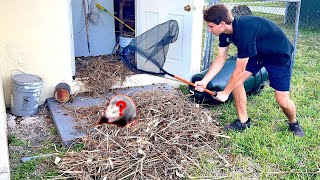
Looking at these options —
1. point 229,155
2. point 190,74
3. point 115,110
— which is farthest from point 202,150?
point 190,74

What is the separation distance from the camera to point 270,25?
11.1 feet

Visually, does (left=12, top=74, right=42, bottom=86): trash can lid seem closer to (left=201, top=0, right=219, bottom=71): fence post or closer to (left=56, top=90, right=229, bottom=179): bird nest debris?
(left=56, top=90, right=229, bottom=179): bird nest debris

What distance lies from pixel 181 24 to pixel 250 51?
1639mm

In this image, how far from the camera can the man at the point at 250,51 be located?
319cm

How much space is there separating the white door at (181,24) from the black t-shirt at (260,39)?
110 centimetres

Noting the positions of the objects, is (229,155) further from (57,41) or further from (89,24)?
(89,24)

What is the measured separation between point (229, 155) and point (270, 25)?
4.27 ft

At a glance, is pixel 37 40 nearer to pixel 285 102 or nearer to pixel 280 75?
pixel 280 75

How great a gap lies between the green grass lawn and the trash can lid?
6.84 feet

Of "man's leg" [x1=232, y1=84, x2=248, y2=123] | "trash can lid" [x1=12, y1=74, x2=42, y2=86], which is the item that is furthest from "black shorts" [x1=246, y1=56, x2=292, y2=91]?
"trash can lid" [x1=12, y1=74, x2=42, y2=86]

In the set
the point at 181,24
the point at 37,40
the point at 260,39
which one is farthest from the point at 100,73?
the point at 260,39

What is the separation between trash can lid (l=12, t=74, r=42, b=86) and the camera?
3908 millimetres

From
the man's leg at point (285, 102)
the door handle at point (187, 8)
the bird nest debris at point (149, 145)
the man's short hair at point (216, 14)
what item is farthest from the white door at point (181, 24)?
the man's leg at point (285, 102)

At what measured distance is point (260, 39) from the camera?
3391 millimetres
